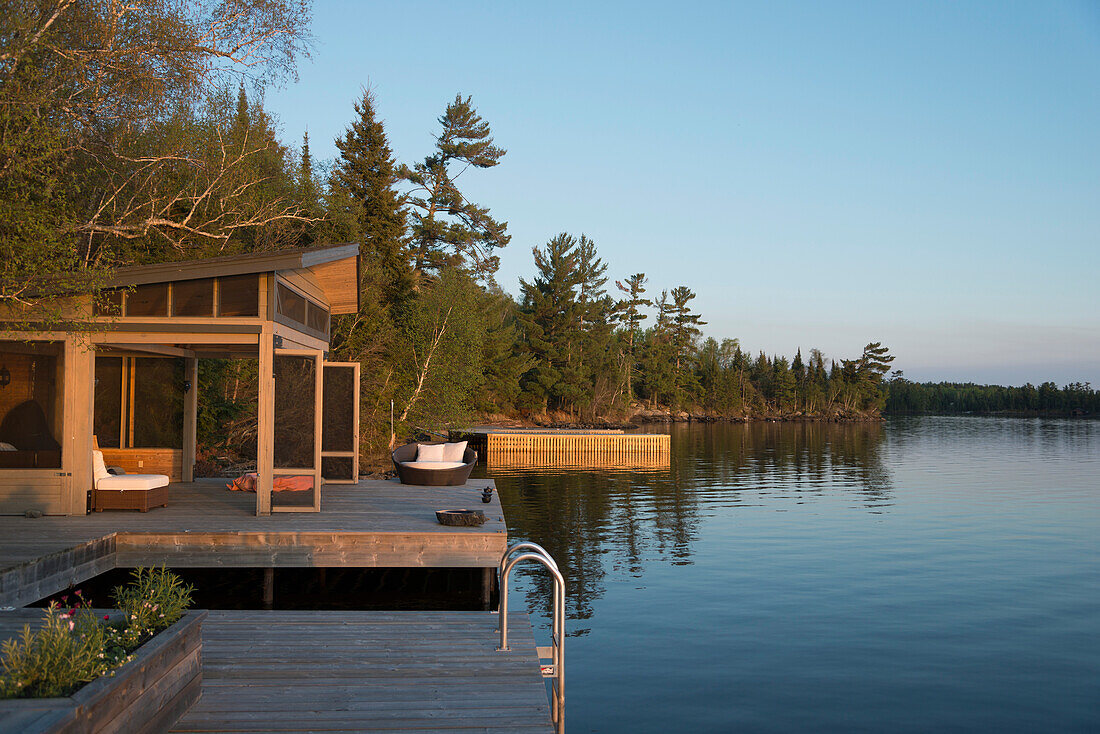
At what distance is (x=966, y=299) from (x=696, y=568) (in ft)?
122

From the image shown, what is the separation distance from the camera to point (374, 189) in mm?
28156

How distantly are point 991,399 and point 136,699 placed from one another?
124437 mm

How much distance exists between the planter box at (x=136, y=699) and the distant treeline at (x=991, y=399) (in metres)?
111

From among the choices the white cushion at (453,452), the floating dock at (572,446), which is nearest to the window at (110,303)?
the white cushion at (453,452)

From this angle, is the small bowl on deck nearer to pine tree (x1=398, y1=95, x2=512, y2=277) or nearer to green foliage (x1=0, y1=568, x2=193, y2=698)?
green foliage (x1=0, y1=568, x2=193, y2=698)

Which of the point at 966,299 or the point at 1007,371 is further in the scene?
the point at 1007,371

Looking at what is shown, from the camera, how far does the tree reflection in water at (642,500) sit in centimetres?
1223

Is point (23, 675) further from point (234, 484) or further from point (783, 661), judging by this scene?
point (234, 484)

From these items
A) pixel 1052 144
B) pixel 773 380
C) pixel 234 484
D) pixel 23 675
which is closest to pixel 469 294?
pixel 234 484

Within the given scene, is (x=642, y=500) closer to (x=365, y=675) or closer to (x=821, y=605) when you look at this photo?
(x=821, y=605)

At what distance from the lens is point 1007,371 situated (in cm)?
7200

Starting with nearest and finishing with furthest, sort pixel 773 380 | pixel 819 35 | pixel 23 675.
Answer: pixel 23 675 < pixel 819 35 < pixel 773 380

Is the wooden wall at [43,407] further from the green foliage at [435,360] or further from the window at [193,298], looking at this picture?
the green foliage at [435,360]

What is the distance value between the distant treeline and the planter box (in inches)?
4350
